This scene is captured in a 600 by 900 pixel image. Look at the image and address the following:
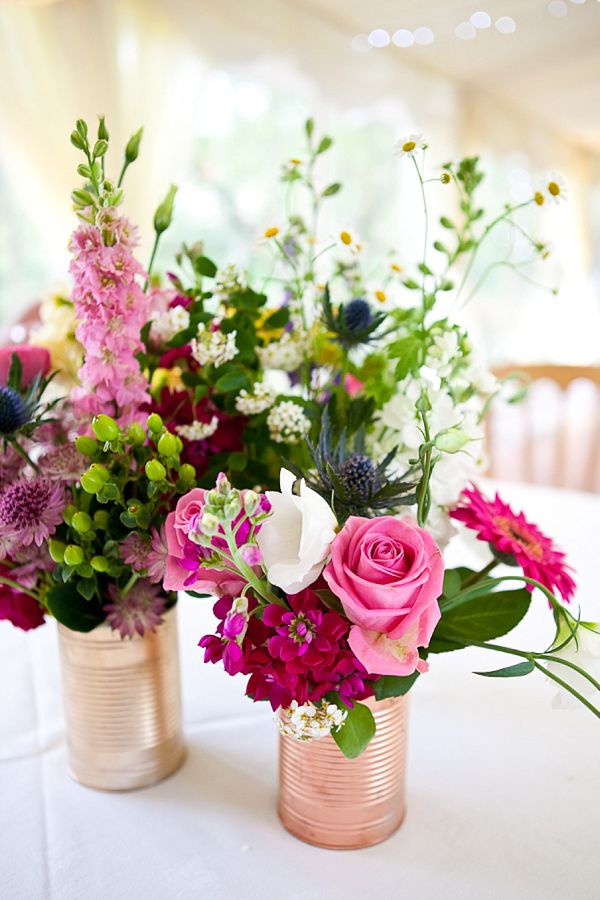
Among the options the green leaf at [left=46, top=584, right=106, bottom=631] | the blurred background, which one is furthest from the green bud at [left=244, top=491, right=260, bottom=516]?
the blurred background

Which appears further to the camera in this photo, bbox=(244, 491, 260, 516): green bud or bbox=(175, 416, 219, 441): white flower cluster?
bbox=(175, 416, 219, 441): white flower cluster

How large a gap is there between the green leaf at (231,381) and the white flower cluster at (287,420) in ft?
0.11

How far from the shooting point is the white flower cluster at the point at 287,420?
544 mm

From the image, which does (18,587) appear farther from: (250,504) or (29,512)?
(250,504)

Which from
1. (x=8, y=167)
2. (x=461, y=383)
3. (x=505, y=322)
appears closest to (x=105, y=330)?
(x=461, y=383)

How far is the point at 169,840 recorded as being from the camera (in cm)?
55

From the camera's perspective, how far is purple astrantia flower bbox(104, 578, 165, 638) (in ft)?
1.76

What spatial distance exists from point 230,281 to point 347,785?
40cm

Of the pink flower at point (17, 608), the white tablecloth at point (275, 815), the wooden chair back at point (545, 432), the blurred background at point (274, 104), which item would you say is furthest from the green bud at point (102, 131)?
the wooden chair back at point (545, 432)

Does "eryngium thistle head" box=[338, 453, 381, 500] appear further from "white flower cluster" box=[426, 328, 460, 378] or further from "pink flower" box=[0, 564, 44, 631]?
"pink flower" box=[0, 564, 44, 631]

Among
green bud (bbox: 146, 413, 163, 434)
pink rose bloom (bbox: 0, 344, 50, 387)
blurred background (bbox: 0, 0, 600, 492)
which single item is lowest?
green bud (bbox: 146, 413, 163, 434)

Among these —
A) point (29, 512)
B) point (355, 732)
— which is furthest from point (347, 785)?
point (29, 512)

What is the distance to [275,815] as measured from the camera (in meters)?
0.57

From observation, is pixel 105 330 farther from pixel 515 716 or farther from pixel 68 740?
pixel 515 716
